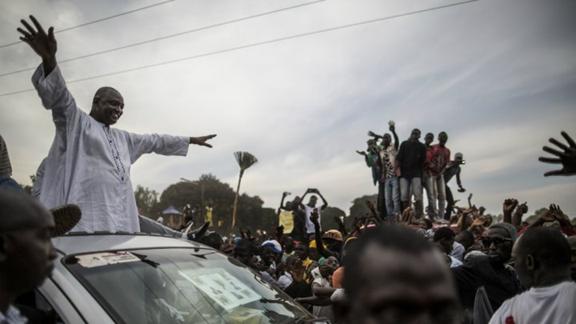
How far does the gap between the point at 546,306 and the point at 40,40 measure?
319cm

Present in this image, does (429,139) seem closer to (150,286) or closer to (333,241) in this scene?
(333,241)

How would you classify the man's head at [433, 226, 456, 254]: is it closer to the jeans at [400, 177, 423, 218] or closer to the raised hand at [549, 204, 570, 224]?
the raised hand at [549, 204, 570, 224]

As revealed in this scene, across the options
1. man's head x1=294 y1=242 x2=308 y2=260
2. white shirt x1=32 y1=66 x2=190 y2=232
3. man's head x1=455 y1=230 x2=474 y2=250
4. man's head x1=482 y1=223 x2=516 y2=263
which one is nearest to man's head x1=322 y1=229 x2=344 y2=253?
man's head x1=294 y1=242 x2=308 y2=260

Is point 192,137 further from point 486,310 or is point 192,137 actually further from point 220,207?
point 220,207

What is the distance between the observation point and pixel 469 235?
5.21 m

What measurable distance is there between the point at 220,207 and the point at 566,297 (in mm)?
54930

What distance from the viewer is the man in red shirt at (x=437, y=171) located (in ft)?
29.8

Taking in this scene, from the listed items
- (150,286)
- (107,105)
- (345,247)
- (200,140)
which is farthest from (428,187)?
(150,286)

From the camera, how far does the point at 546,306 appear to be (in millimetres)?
2012

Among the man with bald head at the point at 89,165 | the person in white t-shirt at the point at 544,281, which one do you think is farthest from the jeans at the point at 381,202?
the person in white t-shirt at the point at 544,281

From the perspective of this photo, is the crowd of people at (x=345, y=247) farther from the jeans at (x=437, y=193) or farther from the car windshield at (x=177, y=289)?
the jeans at (x=437, y=193)

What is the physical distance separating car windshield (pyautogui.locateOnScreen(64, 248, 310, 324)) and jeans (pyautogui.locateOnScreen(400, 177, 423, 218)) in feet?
21.1

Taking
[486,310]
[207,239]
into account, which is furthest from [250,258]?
[486,310]

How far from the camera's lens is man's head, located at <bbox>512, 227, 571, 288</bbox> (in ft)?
6.68
